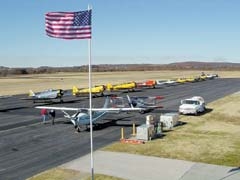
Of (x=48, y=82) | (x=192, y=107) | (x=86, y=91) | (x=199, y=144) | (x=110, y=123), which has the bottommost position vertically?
(x=48, y=82)

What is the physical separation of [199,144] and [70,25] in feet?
41.5

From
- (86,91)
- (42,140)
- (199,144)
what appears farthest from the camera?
(86,91)

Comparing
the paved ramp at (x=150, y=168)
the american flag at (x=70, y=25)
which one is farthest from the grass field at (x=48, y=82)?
the american flag at (x=70, y=25)

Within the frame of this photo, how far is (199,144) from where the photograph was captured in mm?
24047

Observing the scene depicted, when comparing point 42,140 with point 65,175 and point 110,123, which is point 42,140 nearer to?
point 110,123

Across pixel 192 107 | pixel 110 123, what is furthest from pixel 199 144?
pixel 192 107

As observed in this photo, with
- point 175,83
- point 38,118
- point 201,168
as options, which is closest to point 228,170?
point 201,168

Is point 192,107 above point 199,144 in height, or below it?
above

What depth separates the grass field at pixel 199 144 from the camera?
20831mm

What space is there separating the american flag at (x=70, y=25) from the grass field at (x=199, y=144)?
9026mm

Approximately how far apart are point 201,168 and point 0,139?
1530cm

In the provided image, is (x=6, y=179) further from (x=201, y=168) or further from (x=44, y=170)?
(x=201, y=168)

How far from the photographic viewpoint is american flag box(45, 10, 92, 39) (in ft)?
51.0

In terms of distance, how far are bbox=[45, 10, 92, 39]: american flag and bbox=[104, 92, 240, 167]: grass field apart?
29.6ft
